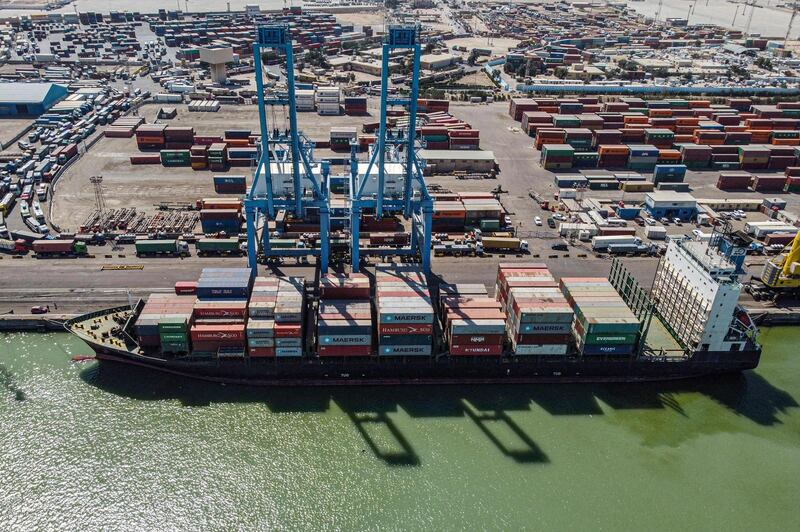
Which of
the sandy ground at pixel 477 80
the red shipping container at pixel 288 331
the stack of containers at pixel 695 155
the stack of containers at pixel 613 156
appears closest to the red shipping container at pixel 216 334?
the red shipping container at pixel 288 331

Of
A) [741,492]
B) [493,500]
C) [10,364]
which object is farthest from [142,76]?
[741,492]

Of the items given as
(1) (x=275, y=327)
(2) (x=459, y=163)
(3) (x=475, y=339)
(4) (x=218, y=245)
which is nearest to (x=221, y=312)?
(1) (x=275, y=327)

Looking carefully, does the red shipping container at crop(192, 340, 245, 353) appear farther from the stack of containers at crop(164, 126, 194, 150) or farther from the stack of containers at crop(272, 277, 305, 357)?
the stack of containers at crop(164, 126, 194, 150)

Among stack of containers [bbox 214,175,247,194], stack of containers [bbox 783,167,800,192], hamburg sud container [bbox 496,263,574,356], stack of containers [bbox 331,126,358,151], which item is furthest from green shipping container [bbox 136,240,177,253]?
stack of containers [bbox 783,167,800,192]

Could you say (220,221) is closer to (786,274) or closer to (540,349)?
(540,349)

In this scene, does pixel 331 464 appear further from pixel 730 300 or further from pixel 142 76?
pixel 142 76

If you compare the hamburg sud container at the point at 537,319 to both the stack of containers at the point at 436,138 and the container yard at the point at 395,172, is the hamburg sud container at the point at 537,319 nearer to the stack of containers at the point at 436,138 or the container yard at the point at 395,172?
the container yard at the point at 395,172
